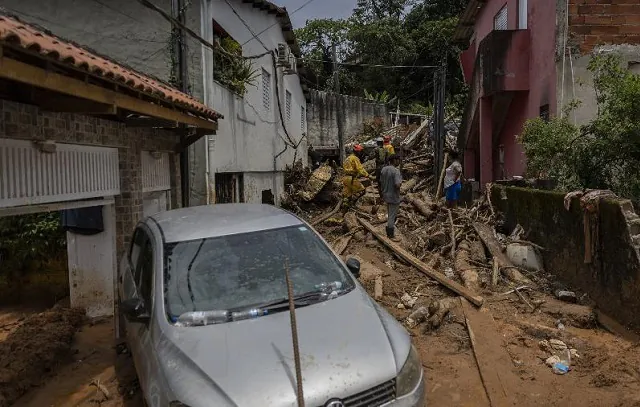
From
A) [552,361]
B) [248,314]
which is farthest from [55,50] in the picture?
[552,361]

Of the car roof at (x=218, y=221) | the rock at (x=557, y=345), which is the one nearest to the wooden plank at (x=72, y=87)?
the car roof at (x=218, y=221)

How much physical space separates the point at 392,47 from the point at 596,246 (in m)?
24.6

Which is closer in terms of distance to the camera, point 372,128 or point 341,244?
point 341,244

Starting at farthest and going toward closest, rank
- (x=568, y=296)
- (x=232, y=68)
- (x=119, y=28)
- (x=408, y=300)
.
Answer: (x=232, y=68)
(x=119, y=28)
(x=408, y=300)
(x=568, y=296)

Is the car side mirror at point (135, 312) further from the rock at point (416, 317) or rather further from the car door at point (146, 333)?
the rock at point (416, 317)

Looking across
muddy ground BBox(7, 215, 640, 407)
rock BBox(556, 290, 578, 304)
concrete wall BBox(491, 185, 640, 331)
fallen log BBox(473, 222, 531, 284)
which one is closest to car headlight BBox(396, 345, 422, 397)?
muddy ground BBox(7, 215, 640, 407)

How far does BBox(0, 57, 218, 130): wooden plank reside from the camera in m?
3.06

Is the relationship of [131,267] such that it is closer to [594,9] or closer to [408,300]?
[408,300]

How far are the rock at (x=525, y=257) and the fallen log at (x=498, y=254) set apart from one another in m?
0.12

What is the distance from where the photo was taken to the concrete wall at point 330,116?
24.7 meters

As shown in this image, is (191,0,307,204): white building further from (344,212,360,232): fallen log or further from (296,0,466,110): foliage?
(296,0,466,110): foliage

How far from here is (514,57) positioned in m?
11.9

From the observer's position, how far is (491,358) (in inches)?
214

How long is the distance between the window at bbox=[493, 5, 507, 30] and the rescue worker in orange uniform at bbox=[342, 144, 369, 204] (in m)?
5.63
